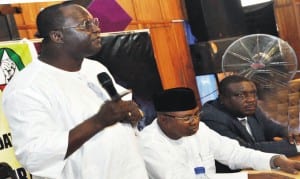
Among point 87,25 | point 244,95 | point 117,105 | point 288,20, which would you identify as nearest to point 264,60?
point 244,95

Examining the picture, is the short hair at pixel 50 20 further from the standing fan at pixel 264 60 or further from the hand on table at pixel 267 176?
the standing fan at pixel 264 60

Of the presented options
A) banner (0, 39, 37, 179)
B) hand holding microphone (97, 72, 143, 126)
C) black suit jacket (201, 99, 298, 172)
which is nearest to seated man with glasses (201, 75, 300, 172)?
black suit jacket (201, 99, 298, 172)

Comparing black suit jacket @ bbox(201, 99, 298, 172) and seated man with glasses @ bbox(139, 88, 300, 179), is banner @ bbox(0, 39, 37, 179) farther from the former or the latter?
black suit jacket @ bbox(201, 99, 298, 172)

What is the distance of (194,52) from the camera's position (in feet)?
16.2

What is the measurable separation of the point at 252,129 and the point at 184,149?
0.93 m

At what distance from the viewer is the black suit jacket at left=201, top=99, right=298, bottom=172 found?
275 centimetres

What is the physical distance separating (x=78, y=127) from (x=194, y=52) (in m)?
3.61

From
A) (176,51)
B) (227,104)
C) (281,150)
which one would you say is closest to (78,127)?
(281,150)

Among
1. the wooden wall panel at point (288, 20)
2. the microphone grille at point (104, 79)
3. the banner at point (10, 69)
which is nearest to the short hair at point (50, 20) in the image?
the microphone grille at point (104, 79)

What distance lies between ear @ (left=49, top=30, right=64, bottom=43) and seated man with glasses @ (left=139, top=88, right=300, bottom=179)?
0.81 metres

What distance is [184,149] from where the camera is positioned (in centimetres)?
242

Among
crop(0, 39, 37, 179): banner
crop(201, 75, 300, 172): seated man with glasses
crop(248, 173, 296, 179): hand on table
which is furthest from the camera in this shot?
crop(201, 75, 300, 172): seated man with glasses

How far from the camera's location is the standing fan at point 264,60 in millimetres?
3643

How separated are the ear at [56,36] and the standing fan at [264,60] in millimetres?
2351
